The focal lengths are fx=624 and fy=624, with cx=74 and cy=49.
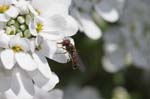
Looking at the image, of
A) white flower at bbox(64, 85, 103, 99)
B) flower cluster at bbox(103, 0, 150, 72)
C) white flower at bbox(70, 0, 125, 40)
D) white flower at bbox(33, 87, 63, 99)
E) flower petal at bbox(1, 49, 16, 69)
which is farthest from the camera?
white flower at bbox(64, 85, 103, 99)

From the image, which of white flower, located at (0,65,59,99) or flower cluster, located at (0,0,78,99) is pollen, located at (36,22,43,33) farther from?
white flower, located at (0,65,59,99)

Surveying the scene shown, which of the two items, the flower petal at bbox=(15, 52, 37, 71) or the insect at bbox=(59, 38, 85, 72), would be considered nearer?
the flower petal at bbox=(15, 52, 37, 71)

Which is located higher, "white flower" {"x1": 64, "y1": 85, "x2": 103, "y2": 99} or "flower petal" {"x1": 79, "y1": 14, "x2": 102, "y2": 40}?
"flower petal" {"x1": 79, "y1": 14, "x2": 102, "y2": 40}

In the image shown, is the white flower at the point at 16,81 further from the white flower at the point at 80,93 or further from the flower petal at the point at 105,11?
the white flower at the point at 80,93

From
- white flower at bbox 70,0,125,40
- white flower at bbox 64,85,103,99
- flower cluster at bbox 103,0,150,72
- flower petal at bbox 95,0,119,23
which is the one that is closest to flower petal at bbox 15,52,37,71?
white flower at bbox 70,0,125,40

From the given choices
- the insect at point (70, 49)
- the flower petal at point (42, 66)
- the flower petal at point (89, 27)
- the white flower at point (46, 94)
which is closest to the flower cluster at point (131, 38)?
the flower petal at point (89, 27)

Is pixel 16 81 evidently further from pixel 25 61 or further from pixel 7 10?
pixel 7 10
